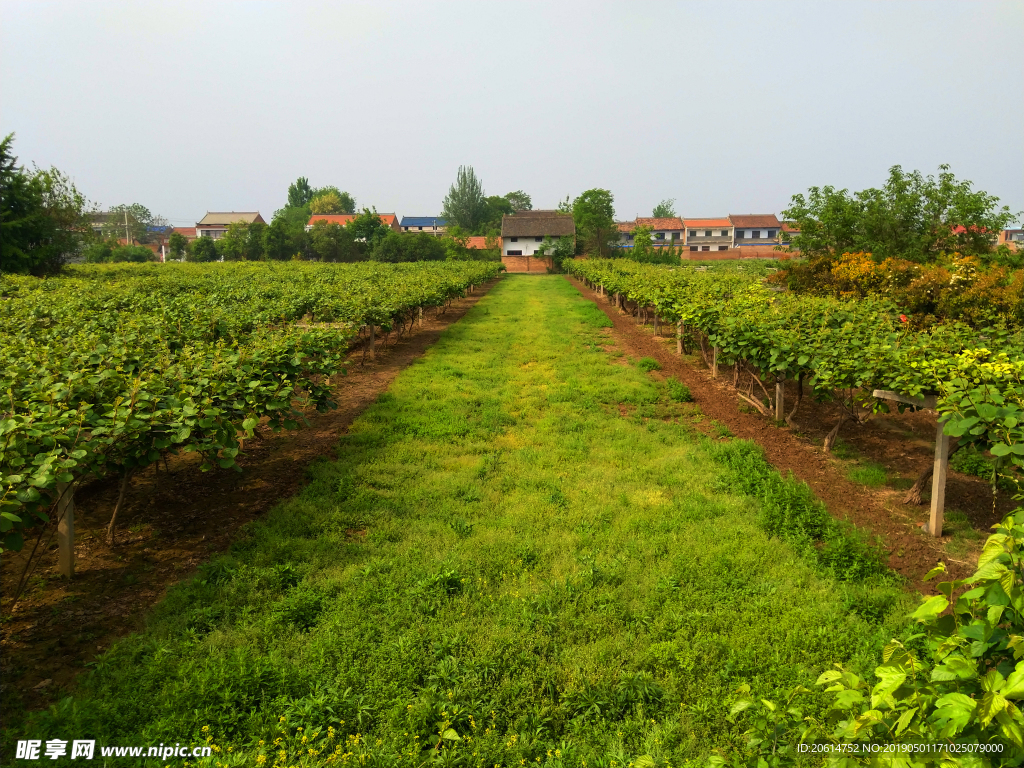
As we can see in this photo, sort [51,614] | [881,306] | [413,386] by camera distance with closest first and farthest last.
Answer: [51,614] < [881,306] < [413,386]

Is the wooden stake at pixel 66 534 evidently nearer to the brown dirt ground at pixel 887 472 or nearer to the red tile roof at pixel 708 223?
the brown dirt ground at pixel 887 472

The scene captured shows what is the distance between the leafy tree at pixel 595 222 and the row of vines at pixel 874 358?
44.9 metres

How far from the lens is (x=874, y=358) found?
6242 mm

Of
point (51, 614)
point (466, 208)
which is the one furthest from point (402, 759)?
point (466, 208)

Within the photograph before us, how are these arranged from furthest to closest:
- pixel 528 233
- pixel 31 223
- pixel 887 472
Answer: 1. pixel 528 233
2. pixel 31 223
3. pixel 887 472

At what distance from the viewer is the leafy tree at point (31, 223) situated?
30.7 m

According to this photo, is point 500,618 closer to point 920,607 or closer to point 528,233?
point 920,607

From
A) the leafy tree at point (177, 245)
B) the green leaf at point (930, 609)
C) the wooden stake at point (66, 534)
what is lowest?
the wooden stake at point (66, 534)

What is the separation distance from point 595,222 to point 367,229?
21.5 metres

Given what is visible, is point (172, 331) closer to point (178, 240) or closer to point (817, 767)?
point (817, 767)

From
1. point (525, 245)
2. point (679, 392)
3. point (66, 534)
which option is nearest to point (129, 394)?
point (66, 534)

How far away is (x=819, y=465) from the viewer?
7621 mm

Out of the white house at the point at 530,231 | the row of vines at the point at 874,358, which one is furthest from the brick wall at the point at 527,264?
the row of vines at the point at 874,358

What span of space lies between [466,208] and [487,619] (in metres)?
91.4
